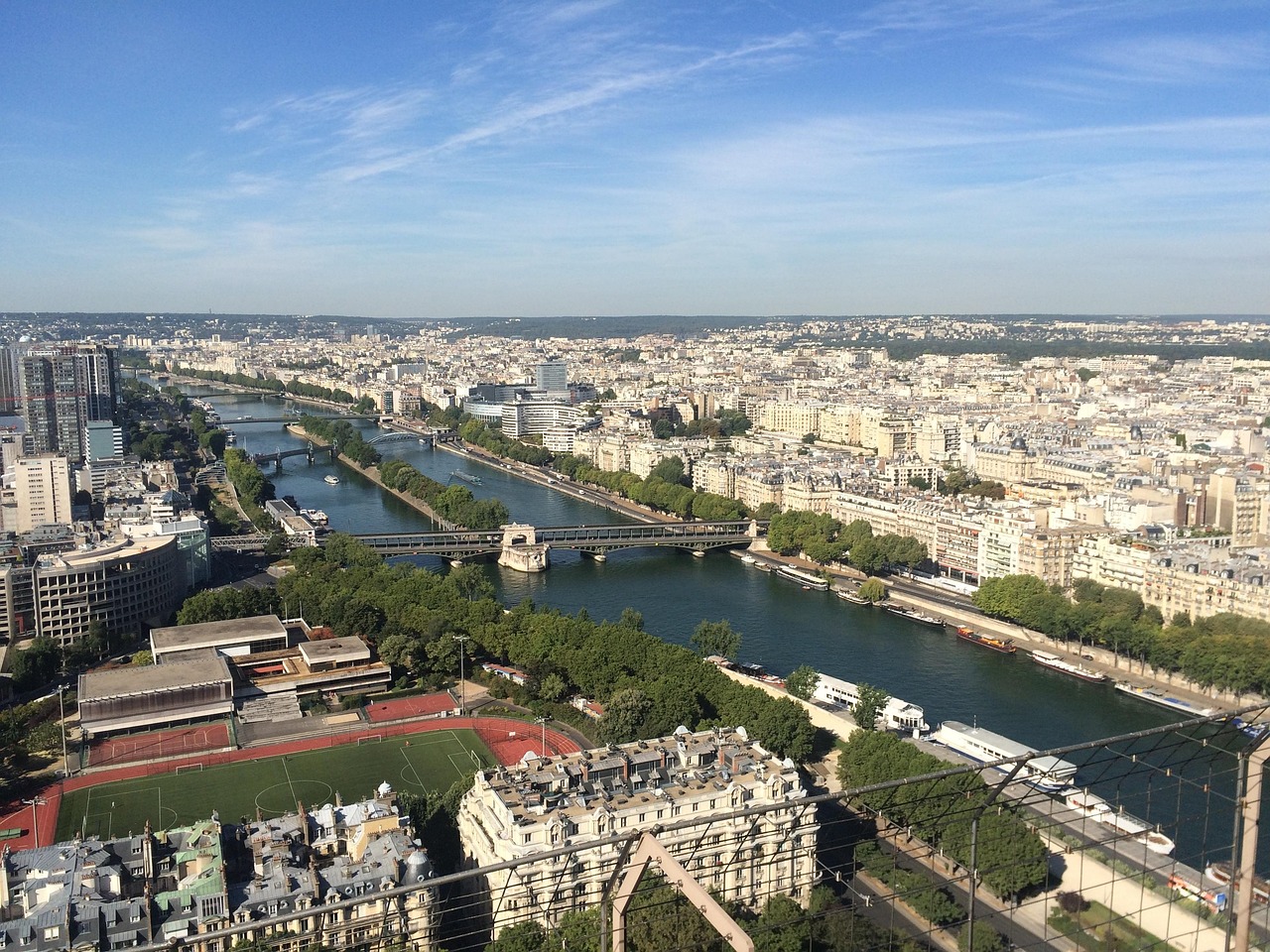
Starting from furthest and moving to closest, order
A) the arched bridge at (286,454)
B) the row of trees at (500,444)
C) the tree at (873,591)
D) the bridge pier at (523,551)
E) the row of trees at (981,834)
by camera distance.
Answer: the row of trees at (500,444) < the arched bridge at (286,454) < the bridge pier at (523,551) < the tree at (873,591) < the row of trees at (981,834)

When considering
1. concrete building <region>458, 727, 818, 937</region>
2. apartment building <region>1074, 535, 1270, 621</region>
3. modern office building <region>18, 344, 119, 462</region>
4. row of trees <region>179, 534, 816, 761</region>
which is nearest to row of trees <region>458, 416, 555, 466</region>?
modern office building <region>18, 344, 119, 462</region>

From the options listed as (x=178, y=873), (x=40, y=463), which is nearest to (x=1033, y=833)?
(x=178, y=873)

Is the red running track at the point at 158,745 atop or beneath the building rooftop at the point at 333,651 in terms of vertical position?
beneath

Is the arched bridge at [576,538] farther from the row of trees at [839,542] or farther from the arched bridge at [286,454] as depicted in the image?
the arched bridge at [286,454]

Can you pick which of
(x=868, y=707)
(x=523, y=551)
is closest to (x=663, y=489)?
(x=523, y=551)

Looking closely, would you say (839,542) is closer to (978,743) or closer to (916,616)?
(916,616)

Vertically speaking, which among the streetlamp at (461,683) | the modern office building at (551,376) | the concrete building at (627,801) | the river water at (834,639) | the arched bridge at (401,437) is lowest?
the river water at (834,639)

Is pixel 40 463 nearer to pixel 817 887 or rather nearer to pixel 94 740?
pixel 94 740

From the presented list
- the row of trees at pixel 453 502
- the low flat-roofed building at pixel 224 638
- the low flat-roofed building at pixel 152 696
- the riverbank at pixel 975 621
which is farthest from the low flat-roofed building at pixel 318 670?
the row of trees at pixel 453 502
